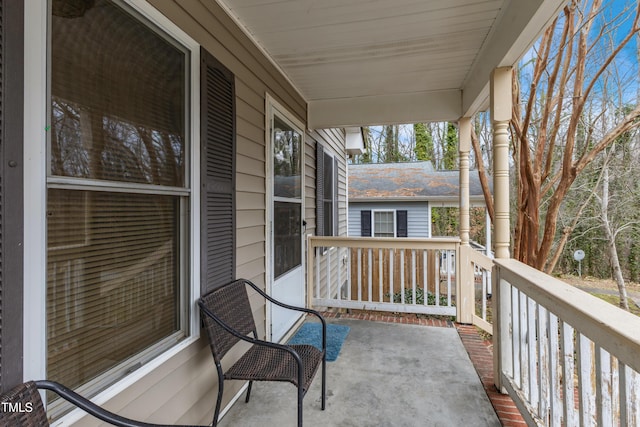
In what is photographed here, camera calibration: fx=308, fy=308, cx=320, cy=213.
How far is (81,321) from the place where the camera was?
1.10 metres

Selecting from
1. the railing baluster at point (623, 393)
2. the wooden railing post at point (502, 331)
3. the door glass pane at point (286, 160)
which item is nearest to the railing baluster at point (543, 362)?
the wooden railing post at point (502, 331)

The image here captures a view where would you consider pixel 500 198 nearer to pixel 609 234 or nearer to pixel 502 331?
pixel 502 331

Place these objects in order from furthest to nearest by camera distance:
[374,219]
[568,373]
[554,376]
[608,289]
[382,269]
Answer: [374,219] < [608,289] < [382,269] < [554,376] < [568,373]

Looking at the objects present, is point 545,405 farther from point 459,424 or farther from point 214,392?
Result: point 214,392

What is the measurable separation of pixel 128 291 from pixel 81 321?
213mm

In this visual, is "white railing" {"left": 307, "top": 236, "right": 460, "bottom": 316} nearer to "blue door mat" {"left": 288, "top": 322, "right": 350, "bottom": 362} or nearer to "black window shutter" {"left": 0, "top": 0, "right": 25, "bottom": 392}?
"blue door mat" {"left": 288, "top": 322, "right": 350, "bottom": 362}

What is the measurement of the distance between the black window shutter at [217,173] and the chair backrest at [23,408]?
0.88 meters

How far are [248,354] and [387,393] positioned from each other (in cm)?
106

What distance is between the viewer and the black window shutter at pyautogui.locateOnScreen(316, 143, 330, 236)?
4516 mm

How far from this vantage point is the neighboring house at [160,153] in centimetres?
94

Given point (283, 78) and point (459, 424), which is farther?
point (283, 78)

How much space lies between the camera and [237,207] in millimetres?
2234

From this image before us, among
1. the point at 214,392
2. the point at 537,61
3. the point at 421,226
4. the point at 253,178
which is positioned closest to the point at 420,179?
the point at 421,226

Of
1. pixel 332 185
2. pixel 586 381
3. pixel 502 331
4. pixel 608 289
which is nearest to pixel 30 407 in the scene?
pixel 586 381
